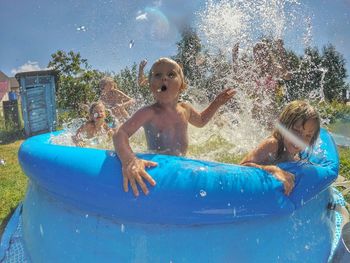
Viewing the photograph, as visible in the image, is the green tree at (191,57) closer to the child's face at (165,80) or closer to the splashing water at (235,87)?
the splashing water at (235,87)

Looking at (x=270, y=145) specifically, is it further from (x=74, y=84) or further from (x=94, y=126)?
(x=74, y=84)

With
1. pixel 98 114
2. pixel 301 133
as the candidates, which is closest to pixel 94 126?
pixel 98 114

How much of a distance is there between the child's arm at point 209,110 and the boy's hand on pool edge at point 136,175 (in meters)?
1.14

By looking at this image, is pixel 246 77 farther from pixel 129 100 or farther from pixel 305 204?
pixel 305 204

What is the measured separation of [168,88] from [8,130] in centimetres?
819

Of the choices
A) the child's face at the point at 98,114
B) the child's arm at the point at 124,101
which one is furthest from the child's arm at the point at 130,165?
the child's arm at the point at 124,101

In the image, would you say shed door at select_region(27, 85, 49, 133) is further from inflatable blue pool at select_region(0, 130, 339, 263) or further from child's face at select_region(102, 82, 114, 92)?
inflatable blue pool at select_region(0, 130, 339, 263)

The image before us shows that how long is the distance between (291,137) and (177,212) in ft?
3.18

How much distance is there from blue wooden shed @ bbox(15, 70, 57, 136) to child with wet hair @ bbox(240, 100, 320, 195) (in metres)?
8.06

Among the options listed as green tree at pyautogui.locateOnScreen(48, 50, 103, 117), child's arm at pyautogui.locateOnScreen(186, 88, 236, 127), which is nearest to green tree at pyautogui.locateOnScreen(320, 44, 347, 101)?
green tree at pyautogui.locateOnScreen(48, 50, 103, 117)

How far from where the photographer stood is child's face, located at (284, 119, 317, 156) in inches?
92.4

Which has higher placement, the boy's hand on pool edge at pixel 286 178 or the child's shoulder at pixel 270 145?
the child's shoulder at pixel 270 145

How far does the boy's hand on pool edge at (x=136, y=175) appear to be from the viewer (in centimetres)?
183

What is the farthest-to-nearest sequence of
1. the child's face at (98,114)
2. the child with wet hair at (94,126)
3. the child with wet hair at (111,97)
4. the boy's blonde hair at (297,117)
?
the child with wet hair at (111,97), the child's face at (98,114), the child with wet hair at (94,126), the boy's blonde hair at (297,117)
